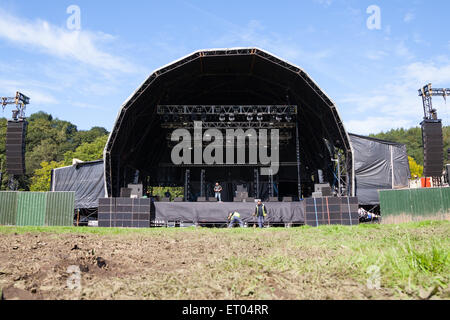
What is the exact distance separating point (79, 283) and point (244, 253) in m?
2.73

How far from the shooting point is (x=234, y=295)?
3.26m

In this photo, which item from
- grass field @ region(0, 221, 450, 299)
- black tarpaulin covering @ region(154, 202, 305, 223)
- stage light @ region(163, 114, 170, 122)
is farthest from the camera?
stage light @ region(163, 114, 170, 122)

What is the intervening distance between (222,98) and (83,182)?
11.0 meters

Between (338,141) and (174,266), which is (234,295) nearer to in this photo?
(174,266)

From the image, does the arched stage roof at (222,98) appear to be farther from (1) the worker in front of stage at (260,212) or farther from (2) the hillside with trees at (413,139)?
(2) the hillside with trees at (413,139)

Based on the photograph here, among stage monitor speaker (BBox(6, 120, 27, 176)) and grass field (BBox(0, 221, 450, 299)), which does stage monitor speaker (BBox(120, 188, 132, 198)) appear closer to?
stage monitor speaker (BBox(6, 120, 27, 176))

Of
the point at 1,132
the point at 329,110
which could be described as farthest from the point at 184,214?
the point at 1,132

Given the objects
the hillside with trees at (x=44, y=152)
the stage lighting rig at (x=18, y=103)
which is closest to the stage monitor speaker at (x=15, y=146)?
the stage lighting rig at (x=18, y=103)

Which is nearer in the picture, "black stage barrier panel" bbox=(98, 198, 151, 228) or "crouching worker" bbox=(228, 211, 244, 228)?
"crouching worker" bbox=(228, 211, 244, 228)

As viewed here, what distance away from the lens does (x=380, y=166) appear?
21438 millimetres

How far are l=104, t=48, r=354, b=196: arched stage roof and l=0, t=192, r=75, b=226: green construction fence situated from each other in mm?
2327

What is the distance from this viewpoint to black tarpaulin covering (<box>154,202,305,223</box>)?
667 inches

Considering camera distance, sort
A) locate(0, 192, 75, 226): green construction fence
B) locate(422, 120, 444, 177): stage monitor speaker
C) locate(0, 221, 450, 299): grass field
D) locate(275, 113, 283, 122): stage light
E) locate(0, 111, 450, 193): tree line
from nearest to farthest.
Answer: locate(0, 221, 450, 299): grass field
locate(0, 192, 75, 226): green construction fence
locate(422, 120, 444, 177): stage monitor speaker
locate(275, 113, 283, 122): stage light
locate(0, 111, 450, 193): tree line

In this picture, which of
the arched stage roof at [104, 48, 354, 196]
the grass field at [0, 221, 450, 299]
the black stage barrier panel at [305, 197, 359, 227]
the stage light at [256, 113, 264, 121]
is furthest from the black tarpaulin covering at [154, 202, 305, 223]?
the grass field at [0, 221, 450, 299]
